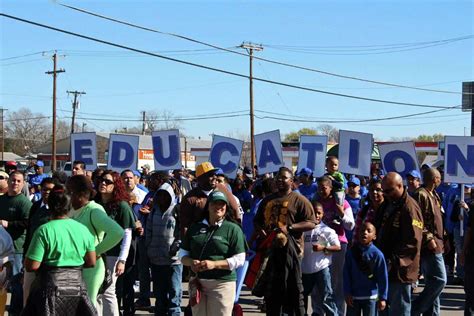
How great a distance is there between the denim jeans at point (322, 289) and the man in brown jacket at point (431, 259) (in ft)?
3.05

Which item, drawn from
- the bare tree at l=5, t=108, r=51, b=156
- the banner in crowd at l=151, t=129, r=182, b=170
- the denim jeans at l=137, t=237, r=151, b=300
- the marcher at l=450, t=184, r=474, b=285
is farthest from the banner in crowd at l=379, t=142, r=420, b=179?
the bare tree at l=5, t=108, r=51, b=156

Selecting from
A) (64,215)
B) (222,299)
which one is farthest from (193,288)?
(64,215)

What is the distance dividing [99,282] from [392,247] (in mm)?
2891

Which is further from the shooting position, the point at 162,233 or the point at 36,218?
the point at 162,233

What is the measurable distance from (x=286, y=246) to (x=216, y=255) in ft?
4.86

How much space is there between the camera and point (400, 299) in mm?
7391

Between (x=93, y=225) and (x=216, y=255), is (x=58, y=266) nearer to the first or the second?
(x=93, y=225)

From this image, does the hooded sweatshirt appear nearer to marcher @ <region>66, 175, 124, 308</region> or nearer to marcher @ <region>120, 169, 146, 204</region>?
marcher @ <region>120, 169, 146, 204</region>

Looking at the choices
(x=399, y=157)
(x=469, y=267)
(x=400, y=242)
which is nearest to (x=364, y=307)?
(x=400, y=242)

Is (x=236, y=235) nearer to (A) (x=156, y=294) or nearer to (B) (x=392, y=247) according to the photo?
(B) (x=392, y=247)

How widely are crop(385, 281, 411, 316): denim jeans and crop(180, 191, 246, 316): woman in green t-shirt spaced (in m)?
1.71

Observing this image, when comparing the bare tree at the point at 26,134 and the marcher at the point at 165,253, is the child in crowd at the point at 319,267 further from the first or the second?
the bare tree at the point at 26,134

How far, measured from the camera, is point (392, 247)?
7.47m

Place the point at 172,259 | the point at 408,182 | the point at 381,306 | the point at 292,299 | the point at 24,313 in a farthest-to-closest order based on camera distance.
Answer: the point at 408,182, the point at 172,259, the point at 292,299, the point at 381,306, the point at 24,313
